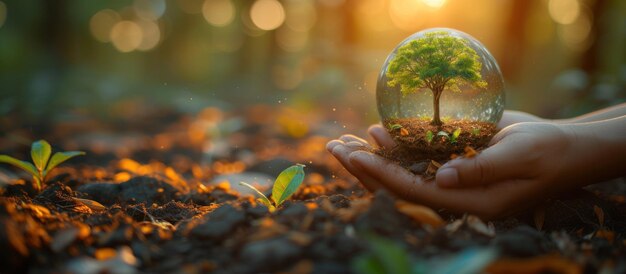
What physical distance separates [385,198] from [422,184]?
51cm

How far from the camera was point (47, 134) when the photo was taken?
7.25 m

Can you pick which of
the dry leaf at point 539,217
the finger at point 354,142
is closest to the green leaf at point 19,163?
the finger at point 354,142

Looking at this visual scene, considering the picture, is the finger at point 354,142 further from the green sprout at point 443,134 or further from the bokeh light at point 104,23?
the bokeh light at point 104,23

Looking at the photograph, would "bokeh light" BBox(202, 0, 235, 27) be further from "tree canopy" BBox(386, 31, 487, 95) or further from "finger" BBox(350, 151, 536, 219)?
"finger" BBox(350, 151, 536, 219)

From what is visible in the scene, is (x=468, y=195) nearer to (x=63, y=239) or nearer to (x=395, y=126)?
(x=395, y=126)

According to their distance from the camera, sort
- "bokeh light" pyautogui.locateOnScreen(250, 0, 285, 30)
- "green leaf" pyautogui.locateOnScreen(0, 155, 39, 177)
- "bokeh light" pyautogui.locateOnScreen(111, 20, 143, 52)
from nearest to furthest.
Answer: "green leaf" pyautogui.locateOnScreen(0, 155, 39, 177) → "bokeh light" pyautogui.locateOnScreen(250, 0, 285, 30) → "bokeh light" pyautogui.locateOnScreen(111, 20, 143, 52)

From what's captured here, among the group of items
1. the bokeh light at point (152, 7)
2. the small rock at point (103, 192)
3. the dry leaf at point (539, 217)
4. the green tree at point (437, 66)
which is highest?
the bokeh light at point (152, 7)

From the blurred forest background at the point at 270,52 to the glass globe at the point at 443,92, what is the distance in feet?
12.0

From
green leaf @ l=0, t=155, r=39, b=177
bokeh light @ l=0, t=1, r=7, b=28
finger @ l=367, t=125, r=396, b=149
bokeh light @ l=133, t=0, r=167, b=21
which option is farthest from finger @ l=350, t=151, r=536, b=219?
bokeh light @ l=133, t=0, r=167, b=21

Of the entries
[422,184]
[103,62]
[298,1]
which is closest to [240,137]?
[422,184]

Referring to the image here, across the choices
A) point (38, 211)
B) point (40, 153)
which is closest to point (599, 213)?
point (38, 211)

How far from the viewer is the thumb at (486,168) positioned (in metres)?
2.28

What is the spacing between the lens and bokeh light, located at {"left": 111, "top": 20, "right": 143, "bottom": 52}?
39284 millimetres

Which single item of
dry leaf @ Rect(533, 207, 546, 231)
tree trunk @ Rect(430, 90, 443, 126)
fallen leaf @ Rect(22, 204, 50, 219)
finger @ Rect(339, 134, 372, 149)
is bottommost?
dry leaf @ Rect(533, 207, 546, 231)
